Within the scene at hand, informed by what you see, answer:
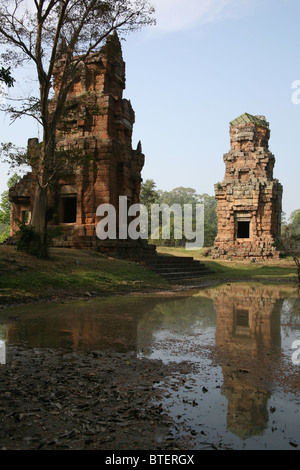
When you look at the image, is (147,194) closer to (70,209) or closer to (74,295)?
(70,209)

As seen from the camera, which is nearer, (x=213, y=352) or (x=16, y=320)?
(x=213, y=352)

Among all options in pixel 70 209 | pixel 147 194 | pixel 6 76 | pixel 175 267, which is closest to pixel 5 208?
pixel 147 194

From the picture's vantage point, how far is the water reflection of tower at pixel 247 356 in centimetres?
342

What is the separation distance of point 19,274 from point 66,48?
387 inches

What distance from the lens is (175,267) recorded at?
65.1ft

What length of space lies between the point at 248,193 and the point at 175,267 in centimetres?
1362

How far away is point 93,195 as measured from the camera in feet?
63.7

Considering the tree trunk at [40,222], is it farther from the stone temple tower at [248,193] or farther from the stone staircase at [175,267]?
the stone temple tower at [248,193]

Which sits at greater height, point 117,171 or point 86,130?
point 86,130

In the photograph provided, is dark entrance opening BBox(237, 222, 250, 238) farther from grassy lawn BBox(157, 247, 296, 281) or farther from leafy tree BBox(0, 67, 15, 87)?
leafy tree BBox(0, 67, 15, 87)

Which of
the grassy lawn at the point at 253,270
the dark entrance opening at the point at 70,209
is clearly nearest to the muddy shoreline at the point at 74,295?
the grassy lawn at the point at 253,270
